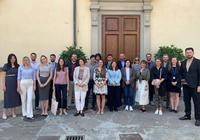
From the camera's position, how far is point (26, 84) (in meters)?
9.67

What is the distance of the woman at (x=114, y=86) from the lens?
34.1 ft

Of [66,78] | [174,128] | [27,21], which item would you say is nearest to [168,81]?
[174,128]

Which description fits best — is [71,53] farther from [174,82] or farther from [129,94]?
[174,82]

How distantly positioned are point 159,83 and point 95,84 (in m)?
1.86

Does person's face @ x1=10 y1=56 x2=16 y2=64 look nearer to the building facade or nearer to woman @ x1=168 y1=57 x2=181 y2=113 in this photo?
the building facade

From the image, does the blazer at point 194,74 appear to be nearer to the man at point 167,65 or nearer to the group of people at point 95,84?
the group of people at point 95,84

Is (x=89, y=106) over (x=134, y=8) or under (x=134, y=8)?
under

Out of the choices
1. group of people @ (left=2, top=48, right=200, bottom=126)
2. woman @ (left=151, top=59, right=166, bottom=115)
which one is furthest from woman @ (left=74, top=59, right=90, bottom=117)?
woman @ (left=151, top=59, right=166, bottom=115)

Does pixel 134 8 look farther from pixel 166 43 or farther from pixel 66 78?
pixel 66 78

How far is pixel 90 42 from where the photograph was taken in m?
12.5

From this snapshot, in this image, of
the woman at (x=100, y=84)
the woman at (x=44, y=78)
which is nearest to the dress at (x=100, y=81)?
the woman at (x=100, y=84)

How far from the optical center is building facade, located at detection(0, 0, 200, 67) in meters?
12.4

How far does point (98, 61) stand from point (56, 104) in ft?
6.17

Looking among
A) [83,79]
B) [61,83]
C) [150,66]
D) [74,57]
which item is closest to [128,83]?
[150,66]
